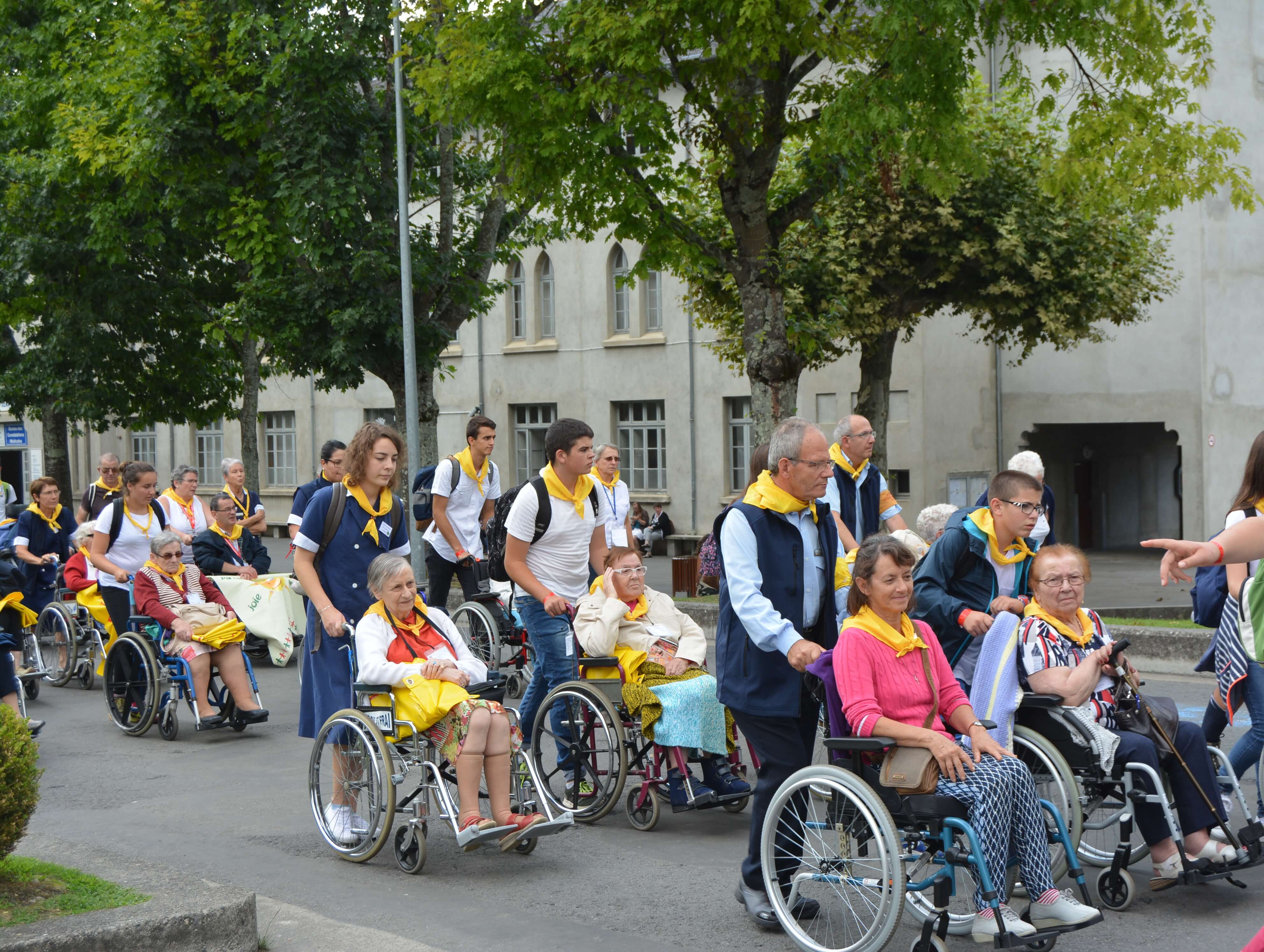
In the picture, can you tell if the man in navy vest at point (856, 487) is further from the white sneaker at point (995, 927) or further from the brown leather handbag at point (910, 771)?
the white sneaker at point (995, 927)

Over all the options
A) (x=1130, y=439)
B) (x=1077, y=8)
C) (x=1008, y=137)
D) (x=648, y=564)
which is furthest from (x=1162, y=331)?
(x=1077, y=8)

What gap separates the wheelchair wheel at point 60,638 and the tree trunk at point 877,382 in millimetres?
12800

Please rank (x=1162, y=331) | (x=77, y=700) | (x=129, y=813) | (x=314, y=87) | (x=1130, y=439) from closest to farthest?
(x=129, y=813), (x=77, y=700), (x=314, y=87), (x=1162, y=331), (x=1130, y=439)

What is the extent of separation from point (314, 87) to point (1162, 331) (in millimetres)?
16074

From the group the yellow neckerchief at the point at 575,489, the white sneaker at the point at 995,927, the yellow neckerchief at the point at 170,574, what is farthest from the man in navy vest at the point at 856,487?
the yellow neckerchief at the point at 170,574

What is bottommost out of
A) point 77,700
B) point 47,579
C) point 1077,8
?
point 77,700

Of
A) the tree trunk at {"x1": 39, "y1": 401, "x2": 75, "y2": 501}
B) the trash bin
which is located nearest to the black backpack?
the trash bin

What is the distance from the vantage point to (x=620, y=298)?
31.1 meters

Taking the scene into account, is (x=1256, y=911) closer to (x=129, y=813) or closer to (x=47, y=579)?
(x=129, y=813)

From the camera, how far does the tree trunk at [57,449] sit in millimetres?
29141

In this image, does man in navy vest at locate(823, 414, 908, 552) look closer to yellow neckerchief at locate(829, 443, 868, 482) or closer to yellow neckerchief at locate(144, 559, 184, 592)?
yellow neckerchief at locate(829, 443, 868, 482)

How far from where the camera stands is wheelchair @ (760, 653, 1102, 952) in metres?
4.58

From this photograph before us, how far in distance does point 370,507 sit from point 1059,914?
4.01 meters

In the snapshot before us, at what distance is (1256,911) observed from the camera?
5.43 meters
